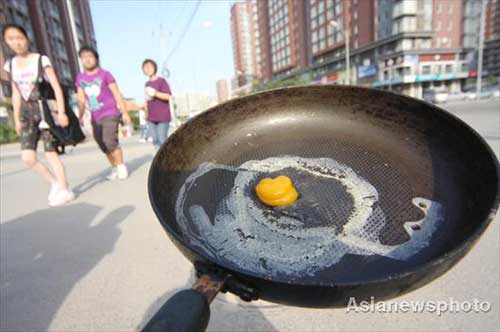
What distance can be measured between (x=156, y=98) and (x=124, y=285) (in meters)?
2.67

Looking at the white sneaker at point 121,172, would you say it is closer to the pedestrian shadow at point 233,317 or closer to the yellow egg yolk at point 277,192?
the pedestrian shadow at point 233,317

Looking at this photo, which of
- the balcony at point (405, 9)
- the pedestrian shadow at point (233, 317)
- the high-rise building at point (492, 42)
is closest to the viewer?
the pedestrian shadow at point (233, 317)

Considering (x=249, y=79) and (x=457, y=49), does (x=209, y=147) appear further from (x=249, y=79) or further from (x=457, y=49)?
(x=249, y=79)

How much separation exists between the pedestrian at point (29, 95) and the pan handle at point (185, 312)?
2601mm

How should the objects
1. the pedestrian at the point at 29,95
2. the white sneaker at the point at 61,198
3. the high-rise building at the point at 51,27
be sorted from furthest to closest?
the high-rise building at the point at 51,27, the white sneaker at the point at 61,198, the pedestrian at the point at 29,95

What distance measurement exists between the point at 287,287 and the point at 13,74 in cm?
289

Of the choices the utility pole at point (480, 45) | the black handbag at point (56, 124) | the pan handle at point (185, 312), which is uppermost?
the utility pole at point (480, 45)

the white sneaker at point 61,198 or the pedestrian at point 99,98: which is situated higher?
the pedestrian at point 99,98

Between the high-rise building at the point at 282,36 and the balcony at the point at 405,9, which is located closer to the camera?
the balcony at the point at 405,9

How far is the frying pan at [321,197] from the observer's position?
54 cm

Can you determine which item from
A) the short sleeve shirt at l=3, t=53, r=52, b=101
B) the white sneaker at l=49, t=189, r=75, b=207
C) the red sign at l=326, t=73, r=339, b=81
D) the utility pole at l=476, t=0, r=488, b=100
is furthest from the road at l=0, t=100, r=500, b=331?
the red sign at l=326, t=73, r=339, b=81

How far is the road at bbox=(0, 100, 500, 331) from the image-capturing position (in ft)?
3.83

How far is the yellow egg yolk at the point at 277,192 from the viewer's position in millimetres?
748

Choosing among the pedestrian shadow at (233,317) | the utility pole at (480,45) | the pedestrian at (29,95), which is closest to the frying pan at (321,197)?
the pedestrian shadow at (233,317)
